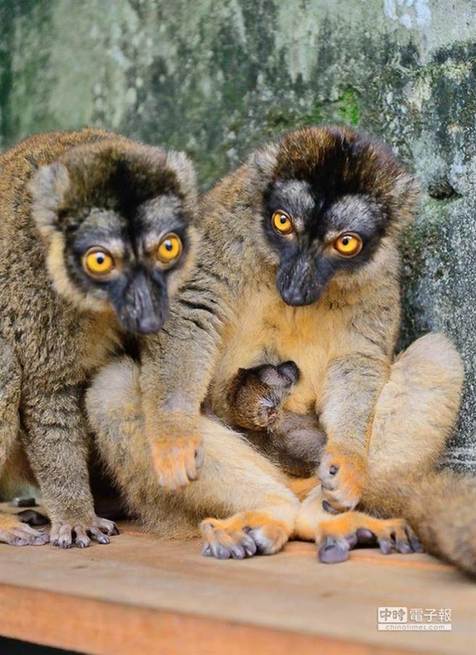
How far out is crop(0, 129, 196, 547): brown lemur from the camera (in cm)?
536

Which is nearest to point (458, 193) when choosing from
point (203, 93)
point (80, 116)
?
point (203, 93)

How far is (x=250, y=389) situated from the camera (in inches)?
232

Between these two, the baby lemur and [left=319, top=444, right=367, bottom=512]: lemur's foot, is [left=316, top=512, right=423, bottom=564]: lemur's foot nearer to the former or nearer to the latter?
[left=319, top=444, right=367, bottom=512]: lemur's foot

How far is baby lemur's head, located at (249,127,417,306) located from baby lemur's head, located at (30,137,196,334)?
542 millimetres

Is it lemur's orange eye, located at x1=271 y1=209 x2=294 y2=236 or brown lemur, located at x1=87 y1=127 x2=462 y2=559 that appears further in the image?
Result: lemur's orange eye, located at x1=271 y1=209 x2=294 y2=236

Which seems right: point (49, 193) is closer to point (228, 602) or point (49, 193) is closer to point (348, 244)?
point (348, 244)

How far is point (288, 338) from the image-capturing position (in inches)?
236

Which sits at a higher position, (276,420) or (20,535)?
(276,420)

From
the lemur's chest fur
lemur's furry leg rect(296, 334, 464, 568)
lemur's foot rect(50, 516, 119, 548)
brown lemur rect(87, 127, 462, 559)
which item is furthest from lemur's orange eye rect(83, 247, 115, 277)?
lemur's furry leg rect(296, 334, 464, 568)

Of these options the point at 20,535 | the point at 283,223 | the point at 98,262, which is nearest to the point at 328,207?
the point at 283,223

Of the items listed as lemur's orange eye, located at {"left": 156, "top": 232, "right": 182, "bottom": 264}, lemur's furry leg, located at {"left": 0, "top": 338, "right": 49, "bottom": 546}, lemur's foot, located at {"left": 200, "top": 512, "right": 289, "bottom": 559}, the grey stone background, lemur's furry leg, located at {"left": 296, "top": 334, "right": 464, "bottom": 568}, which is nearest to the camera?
lemur's furry leg, located at {"left": 296, "top": 334, "right": 464, "bottom": 568}

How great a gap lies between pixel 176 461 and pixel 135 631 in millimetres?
1415

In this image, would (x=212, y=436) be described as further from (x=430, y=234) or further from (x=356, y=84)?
(x=356, y=84)

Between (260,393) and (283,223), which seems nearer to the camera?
(283,223)
